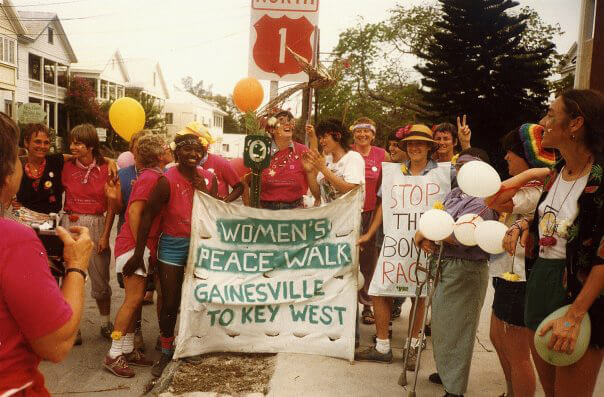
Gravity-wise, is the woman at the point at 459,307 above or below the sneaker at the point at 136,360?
above

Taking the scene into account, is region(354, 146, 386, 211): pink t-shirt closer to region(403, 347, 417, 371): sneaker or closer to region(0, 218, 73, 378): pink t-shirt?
region(403, 347, 417, 371): sneaker

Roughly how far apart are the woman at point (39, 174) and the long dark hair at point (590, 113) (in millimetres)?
4386

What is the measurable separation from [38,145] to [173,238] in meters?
1.61

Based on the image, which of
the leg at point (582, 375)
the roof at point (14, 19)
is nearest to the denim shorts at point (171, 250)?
the leg at point (582, 375)

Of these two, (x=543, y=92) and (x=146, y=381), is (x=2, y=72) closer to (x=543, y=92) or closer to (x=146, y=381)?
(x=543, y=92)

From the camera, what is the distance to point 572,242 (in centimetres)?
240

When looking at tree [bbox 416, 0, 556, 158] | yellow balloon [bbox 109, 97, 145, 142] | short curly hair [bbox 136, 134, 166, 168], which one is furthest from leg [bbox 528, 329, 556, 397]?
tree [bbox 416, 0, 556, 158]

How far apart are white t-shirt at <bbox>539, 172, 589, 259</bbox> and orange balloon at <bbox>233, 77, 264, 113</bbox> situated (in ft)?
17.9

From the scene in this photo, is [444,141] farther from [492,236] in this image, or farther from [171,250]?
[171,250]

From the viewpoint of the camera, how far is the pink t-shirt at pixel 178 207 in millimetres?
4629

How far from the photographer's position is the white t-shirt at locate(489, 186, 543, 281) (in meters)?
3.22

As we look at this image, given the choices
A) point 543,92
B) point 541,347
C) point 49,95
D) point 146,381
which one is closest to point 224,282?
point 146,381

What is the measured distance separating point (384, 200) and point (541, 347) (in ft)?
7.85

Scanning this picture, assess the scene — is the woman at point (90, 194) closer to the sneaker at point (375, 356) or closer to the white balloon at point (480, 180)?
the sneaker at point (375, 356)
